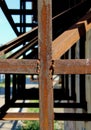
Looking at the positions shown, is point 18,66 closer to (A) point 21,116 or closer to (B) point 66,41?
(B) point 66,41

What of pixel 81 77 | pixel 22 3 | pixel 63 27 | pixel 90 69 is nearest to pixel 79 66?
pixel 90 69

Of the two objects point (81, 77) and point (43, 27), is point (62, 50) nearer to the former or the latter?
point (43, 27)

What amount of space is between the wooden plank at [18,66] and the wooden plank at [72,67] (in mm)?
217

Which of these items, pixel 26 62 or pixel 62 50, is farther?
pixel 62 50

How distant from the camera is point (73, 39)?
3803mm

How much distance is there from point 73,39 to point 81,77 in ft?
10.9

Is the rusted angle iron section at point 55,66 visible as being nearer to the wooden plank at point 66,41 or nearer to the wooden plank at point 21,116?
the wooden plank at point 66,41

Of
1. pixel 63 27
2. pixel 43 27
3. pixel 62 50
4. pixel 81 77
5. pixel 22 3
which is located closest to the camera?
pixel 43 27

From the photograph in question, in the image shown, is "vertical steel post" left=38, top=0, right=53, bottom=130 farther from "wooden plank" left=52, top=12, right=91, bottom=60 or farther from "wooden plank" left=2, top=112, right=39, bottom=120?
"wooden plank" left=2, top=112, right=39, bottom=120

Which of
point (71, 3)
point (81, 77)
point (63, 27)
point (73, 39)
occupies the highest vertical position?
point (71, 3)

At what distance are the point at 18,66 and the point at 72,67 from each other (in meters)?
0.48

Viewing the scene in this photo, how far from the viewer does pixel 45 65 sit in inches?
128

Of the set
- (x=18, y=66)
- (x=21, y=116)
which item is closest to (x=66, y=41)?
(x=18, y=66)

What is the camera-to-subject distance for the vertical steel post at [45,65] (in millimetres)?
3189
